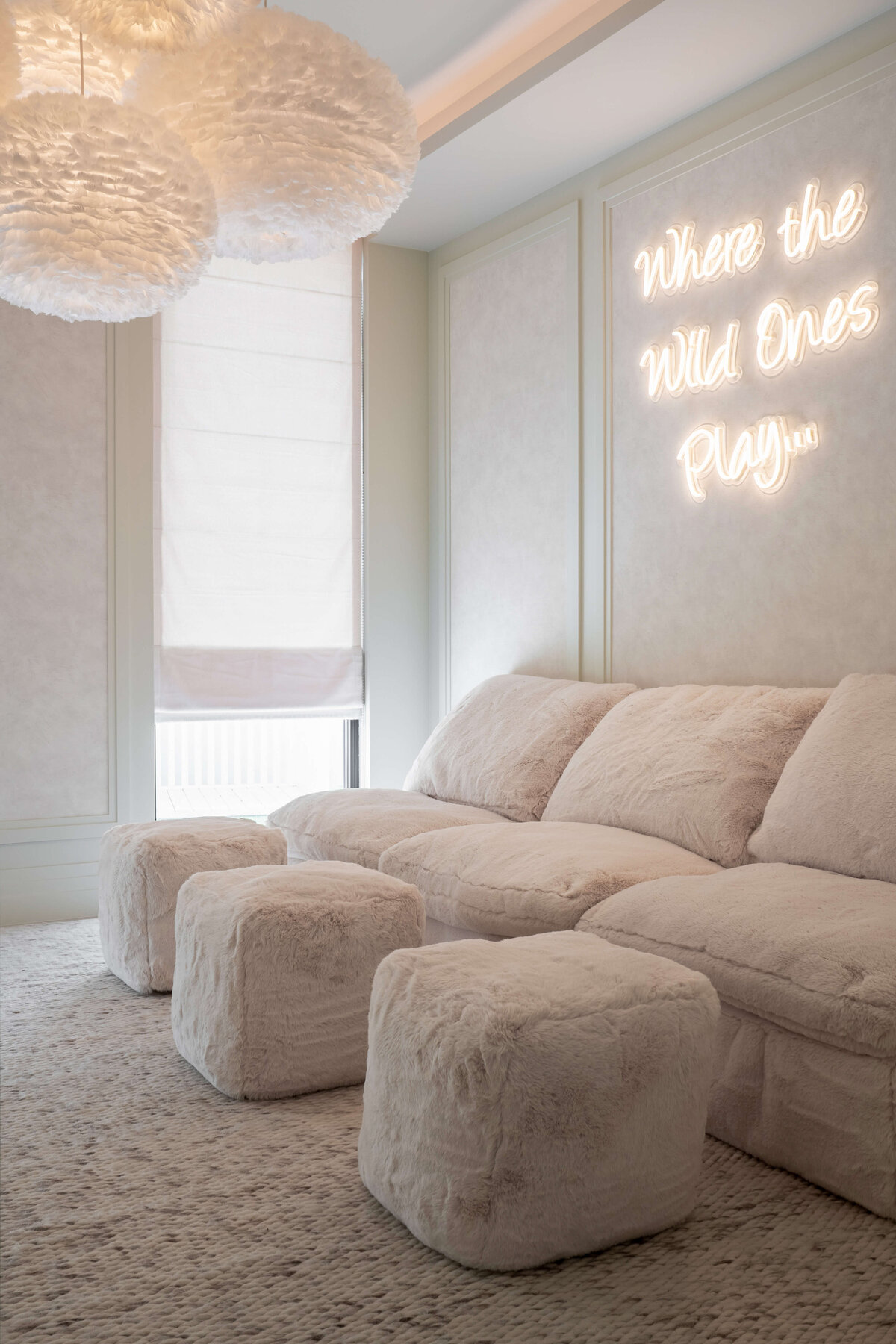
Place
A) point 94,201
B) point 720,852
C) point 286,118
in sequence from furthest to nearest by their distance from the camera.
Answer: point 720,852 < point 286,118 < point 94,201

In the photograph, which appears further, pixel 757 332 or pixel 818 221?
pixel 757 332

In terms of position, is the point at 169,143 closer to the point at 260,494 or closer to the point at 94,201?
the point at 94,201

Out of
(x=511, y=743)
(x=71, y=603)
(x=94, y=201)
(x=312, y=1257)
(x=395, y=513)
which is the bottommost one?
(x=312, y=1257)

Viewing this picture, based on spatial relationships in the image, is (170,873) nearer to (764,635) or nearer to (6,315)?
(764,635)

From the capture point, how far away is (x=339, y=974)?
234 cm

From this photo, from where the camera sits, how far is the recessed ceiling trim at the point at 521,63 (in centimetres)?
311

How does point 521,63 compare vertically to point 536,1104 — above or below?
above

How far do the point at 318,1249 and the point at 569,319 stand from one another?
3287 mm

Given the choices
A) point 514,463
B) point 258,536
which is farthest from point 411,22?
point 258,536

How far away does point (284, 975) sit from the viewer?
89.6 inches

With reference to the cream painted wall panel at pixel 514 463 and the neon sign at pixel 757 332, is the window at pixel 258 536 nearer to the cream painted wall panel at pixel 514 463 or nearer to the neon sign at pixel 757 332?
the cream painted wall panel at pixel 514 463

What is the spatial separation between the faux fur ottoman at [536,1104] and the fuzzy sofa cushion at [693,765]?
1019 millimetres

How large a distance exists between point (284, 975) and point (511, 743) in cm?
154

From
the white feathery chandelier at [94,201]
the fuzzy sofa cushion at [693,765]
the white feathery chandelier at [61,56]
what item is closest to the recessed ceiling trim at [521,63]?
the white feathery chandelier at [61,56]
